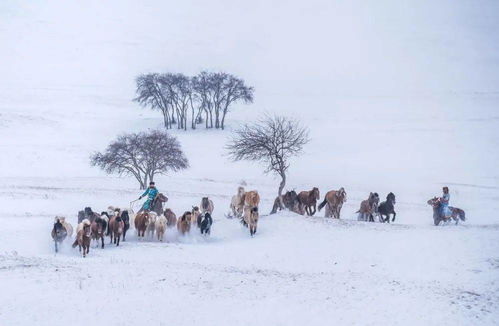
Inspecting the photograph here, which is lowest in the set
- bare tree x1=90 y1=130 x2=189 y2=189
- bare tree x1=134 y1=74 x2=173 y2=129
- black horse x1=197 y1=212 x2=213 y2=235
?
black horse x1=197 y1=212 x2=213 y2=235

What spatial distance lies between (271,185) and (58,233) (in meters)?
26.1

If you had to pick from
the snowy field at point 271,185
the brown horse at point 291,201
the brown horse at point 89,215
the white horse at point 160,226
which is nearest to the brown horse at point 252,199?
the snowy field at point 271,185

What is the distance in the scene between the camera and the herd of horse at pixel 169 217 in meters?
19.5

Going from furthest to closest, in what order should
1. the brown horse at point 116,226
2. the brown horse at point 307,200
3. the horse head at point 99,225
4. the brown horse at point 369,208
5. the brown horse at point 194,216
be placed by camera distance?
the brown horse at point 307,200
the brown horse at point 369,208
the brown horse at point 194,216
the brown horse at point 116,226
the horse head at point 99,225

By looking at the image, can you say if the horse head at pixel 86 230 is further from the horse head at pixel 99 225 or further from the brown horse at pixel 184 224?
the brown horse at pixel 184 224

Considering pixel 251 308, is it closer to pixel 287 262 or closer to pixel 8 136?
pixel 287 262

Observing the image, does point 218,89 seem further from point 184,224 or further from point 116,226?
point 116,226

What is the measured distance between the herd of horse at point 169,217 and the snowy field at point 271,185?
0.56 metres

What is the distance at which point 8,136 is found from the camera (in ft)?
204

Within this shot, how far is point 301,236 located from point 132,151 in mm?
20954

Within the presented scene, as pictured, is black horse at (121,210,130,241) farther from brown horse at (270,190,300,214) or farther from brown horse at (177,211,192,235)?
brown horse at (270,190,300,214)

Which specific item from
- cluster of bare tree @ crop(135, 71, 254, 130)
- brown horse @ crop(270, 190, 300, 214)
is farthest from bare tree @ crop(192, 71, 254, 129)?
brown horse @ crop(270, 190, 300, 214)

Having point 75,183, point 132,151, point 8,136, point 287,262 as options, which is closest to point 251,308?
point 287,262

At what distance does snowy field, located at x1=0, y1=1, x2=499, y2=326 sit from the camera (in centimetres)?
1330
